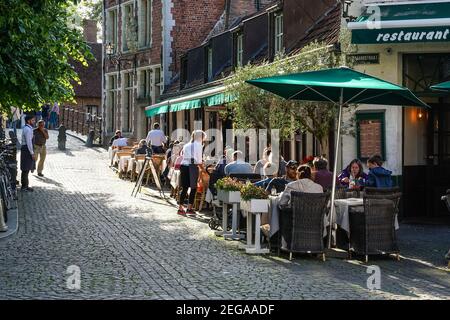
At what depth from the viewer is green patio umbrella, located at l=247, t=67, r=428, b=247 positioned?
11.1 metres

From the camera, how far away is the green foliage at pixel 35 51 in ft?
46.9

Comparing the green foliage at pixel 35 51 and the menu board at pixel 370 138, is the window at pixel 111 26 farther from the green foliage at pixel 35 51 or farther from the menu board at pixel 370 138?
the menu board at pixel 370 138

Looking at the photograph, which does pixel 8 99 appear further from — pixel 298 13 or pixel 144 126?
pixel 144 126

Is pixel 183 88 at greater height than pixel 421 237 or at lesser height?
greater

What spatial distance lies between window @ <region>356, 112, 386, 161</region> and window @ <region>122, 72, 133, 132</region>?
23.4 m

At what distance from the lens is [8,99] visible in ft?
59.7

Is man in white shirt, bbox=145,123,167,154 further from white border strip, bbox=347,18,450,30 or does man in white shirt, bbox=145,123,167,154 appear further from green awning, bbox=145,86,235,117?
white border strip, bbox=347,18,450,30

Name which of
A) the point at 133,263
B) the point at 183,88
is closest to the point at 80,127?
the point at 183,88

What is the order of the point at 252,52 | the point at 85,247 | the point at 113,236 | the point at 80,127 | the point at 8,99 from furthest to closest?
the point at 80,127 → the point at 252,52 → the point at 8,99 → the point at 113,236 → the point at 85,247

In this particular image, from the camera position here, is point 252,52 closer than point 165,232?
No

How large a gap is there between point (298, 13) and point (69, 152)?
58.2 feet

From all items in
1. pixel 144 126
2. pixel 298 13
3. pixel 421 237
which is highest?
pixel 298 13

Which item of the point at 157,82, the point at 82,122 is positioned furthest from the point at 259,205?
the point at 82,122

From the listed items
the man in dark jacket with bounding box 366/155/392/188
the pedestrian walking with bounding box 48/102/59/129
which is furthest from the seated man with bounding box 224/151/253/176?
the pedestrian walking with bounding box 48/102/59/129
